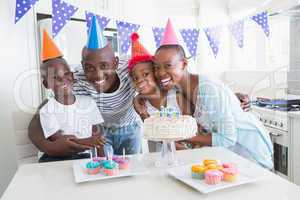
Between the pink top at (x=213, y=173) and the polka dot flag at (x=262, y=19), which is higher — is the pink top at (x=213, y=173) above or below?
below

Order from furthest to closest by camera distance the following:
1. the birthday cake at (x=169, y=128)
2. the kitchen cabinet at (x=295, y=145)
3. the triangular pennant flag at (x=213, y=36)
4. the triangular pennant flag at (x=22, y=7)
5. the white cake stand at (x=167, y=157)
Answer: the kitchen cabinet at (x=295, y=145) → the triangular pennant flag at (x=213, y=36) → the triangular pennant flag at (x=22, y=7) → the white cake stand at (x=167, y=157) → the birthday cake at (x=169, y=128)

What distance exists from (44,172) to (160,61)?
95 cm

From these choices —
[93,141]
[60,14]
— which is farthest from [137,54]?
[93,141]

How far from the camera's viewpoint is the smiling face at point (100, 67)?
1.86 metres

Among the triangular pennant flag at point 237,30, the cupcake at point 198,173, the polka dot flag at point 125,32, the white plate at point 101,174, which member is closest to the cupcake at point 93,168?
the white plate at point 101,174

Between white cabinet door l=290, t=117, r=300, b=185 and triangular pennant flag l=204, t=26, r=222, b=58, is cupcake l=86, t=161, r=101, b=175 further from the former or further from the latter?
white cabinet door l=290, t=117, r=300, b=185

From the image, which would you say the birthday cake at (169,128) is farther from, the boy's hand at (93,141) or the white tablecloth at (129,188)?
the boy's hand at (93,141)

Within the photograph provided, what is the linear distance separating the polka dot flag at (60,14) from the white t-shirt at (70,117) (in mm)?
439

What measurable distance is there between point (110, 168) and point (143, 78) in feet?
2.36

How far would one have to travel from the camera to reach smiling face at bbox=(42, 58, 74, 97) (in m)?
1.83

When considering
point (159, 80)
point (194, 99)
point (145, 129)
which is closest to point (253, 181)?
point (145, 129)

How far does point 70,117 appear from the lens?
6.06 ft

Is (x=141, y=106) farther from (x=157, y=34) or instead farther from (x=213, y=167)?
(x=213, y=167)

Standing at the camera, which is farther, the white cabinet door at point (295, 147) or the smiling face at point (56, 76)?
the white cabinet door at point (295, 147)
